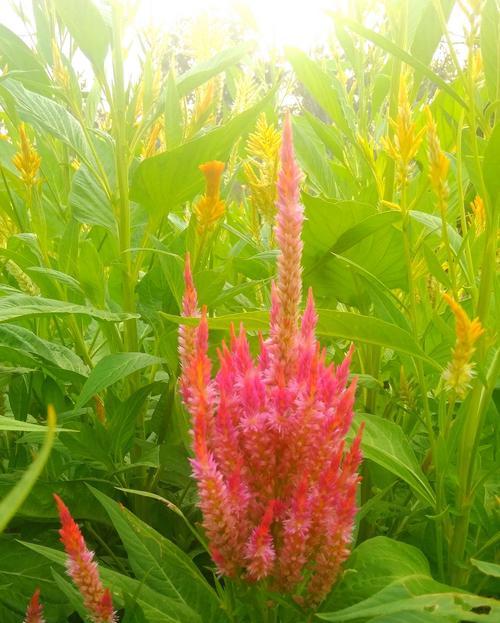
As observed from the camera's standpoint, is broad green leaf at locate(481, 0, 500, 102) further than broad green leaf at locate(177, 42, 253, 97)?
No

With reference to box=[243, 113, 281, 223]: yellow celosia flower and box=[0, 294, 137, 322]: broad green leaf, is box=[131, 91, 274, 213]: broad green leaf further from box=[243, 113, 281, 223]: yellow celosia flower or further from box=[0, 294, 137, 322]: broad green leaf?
box=[0, 294, 137, 322]: broad green leaf

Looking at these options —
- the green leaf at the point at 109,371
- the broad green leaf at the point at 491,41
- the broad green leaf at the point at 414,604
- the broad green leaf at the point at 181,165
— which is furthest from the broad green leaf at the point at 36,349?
the broad green leaf at the point at 491,41

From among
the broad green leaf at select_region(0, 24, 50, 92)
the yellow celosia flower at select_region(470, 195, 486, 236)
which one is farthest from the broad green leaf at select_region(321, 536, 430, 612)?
the broad green leaf at select_region(0, 24, 50, 92)

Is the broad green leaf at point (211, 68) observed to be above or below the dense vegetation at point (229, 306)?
above

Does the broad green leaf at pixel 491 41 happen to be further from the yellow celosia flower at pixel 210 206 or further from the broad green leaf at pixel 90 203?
the broad green leaf at pixel 90 203

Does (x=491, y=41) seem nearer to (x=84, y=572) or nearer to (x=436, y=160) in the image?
(x=436, y=160)

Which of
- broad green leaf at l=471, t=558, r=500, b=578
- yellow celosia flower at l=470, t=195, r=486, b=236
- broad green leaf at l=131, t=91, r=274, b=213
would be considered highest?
broad green leaf at l=131, t=91, r=274, b=213

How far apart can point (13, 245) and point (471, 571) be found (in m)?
1.10

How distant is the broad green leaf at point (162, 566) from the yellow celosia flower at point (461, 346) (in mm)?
389

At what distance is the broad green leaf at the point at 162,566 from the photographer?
2.68 ft

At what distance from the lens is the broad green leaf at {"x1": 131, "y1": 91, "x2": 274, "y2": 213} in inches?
40.4

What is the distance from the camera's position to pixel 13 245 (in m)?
1.47

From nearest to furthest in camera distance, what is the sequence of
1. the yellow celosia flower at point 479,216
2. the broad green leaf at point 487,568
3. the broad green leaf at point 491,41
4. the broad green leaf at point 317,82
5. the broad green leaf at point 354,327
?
1. the broad green leaf at point 487,568
2. the broad green leaf at point 354,327
3. the broad green leaf at point 491,41
4. the yellow celosia flower at point 479,216
5. the broad green leaf at point 317,82

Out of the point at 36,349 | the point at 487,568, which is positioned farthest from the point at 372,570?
the point at 36,349
